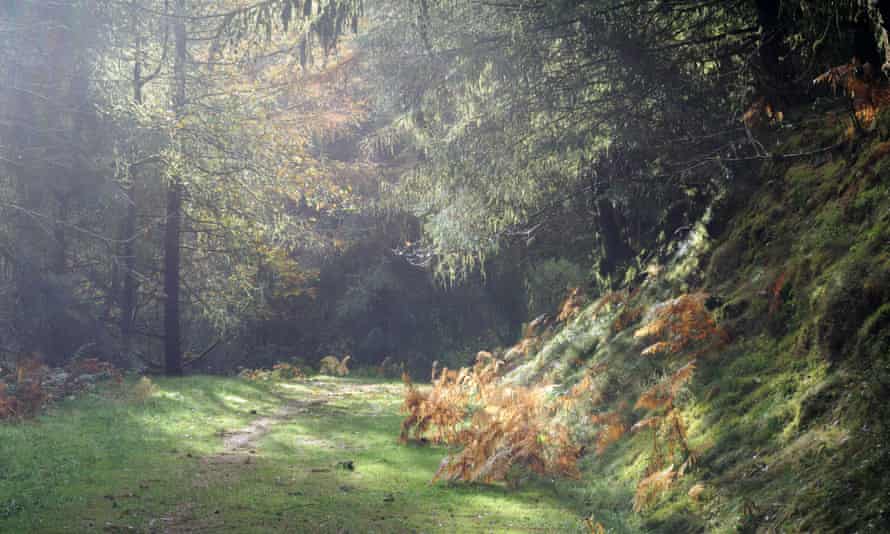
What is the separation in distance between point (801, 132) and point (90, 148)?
1387 cm

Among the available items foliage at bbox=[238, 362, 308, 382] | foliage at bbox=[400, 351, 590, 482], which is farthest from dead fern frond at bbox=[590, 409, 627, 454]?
foliage at bbox=[238, 362, 308, 382]

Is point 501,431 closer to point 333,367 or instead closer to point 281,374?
point 281,374

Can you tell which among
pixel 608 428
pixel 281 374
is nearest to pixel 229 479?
pixel 608 428

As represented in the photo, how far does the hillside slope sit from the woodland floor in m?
1.06

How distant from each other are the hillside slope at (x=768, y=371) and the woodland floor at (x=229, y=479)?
1061 millimetres

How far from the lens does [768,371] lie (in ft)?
25.4

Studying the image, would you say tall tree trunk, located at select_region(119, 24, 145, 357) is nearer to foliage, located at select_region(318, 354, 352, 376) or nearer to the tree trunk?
foliage, located at select_region(318, 354, 352, 376)

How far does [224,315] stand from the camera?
22625mm

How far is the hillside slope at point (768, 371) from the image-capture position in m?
5.80

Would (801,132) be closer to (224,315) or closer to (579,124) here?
(579,124)

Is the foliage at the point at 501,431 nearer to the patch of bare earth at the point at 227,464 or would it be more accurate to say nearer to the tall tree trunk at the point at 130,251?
the patch of bare earth at the point at 227,464

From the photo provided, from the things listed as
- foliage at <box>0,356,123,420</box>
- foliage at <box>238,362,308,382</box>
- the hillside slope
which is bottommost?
foliage at <box>238,362,308,382</box>

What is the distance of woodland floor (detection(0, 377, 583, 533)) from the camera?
753 centimetres

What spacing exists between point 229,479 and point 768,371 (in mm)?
6035
